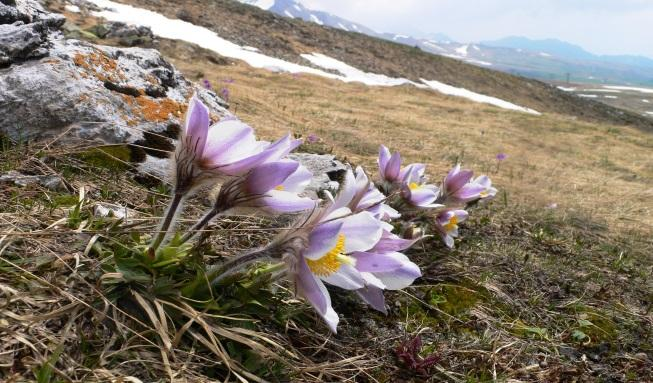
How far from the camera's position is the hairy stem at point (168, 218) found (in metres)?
1.76

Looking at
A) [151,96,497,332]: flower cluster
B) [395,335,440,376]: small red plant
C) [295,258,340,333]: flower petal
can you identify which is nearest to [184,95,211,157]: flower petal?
[151,96,497,332]: flower cluster

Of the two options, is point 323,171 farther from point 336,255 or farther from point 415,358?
point 336,255

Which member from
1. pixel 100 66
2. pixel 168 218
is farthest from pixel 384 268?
pixel 100 66

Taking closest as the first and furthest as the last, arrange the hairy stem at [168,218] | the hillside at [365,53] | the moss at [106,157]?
the hairy stem at [168,218], the moss at [106,157], the hillside at [365,53]

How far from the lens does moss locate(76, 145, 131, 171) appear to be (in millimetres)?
2979

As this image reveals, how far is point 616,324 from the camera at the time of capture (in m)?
2.83

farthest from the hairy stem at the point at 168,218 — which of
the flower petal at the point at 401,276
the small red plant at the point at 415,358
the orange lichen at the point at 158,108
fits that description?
the orange lichen at the point at 158,108

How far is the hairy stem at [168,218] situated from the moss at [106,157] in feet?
4.29

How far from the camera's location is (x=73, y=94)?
3.10 m

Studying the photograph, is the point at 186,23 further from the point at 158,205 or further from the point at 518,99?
the point at 158,205

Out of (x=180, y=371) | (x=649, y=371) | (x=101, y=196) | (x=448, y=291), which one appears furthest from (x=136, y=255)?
(x=649, y=371)

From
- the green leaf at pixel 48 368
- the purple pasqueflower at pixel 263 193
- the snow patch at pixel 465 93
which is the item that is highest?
the purple pasqueflower at pixel 263 193

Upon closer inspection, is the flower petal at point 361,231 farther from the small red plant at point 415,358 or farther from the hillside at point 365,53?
the hillside at point 365,53

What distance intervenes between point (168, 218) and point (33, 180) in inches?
45.7
